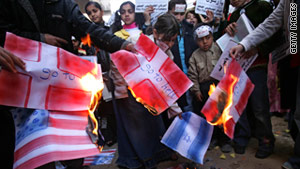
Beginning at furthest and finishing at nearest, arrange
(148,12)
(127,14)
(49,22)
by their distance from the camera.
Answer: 1. (127,14)
2. (148,12)
3. (49,22)

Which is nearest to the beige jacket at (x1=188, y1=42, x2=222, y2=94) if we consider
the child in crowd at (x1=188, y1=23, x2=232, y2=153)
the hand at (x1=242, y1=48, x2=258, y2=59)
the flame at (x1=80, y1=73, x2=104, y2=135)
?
the child in crowd at (x1=188, y1=23, x2=232, y2=153)

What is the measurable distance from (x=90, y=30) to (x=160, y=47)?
33.7 inches

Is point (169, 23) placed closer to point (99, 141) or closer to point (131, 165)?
point (99, 141)

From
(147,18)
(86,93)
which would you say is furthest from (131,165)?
(147,18)

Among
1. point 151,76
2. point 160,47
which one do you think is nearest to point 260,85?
point 160,47

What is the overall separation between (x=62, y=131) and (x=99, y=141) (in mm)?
282

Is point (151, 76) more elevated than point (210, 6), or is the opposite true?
point (210, 6)

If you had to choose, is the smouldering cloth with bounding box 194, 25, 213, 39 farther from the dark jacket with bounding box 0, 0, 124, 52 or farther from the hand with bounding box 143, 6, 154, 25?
the dark jacket with bounding box 0, 0, 124, 52

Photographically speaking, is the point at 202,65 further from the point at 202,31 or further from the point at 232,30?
the point at 232,30

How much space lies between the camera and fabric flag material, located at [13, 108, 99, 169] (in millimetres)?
1150

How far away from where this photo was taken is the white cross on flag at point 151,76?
5.86 ft

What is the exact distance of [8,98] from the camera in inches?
46.3

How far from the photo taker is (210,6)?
135 inches

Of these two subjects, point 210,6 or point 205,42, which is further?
point 210,6
